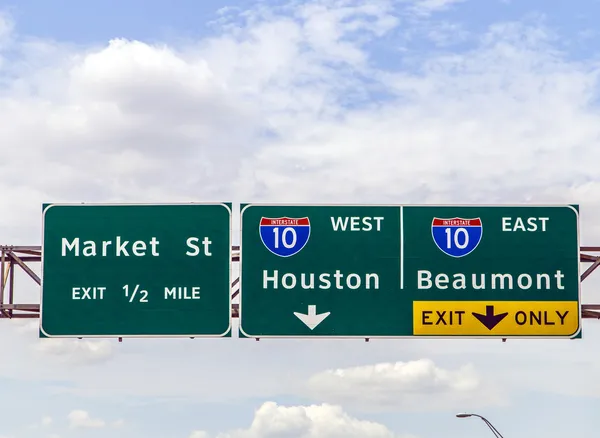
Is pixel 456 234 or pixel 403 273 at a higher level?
pixel 456 234

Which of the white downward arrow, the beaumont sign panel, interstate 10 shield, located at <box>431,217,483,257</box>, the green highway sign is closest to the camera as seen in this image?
the white downward arrow

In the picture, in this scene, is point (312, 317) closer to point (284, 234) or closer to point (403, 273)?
point (284, 234)

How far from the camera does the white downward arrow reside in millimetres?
26734

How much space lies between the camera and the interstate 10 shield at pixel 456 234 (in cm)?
2714

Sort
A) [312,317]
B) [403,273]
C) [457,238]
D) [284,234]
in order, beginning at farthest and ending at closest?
[457,238] < [284,234] < [403,273] < [312,317]

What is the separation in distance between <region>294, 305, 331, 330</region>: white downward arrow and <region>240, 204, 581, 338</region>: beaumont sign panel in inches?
0.9

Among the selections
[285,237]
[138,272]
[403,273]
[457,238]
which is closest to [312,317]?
[285,237]

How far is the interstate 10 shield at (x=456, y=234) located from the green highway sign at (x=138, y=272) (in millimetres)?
4671

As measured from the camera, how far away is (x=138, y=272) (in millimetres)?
27125

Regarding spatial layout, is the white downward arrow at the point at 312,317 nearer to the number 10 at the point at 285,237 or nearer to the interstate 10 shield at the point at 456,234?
the number 10 at the point at 285,237

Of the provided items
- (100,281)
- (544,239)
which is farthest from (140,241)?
(544,239)

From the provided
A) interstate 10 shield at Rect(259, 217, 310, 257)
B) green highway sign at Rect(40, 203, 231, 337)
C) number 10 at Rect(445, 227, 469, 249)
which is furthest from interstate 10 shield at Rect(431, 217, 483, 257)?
green highway sign at Rect(40, 203, 231, 337)

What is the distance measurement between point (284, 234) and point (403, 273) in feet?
9.10

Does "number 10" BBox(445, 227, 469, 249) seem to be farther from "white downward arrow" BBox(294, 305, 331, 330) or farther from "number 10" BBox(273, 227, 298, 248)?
"number 10" BBox(273, 227, 298, 248)
